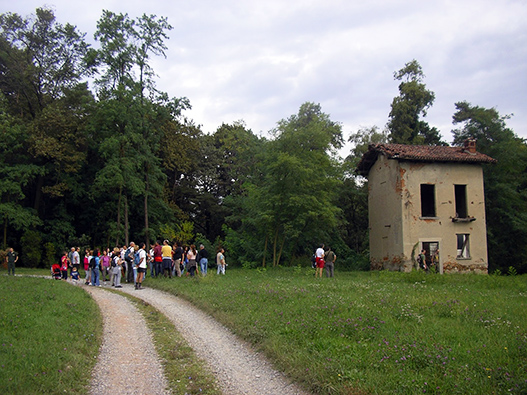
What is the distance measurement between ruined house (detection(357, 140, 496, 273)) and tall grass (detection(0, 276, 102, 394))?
843 inches

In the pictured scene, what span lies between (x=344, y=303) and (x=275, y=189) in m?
19.5

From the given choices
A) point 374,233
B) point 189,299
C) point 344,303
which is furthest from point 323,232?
point 344,303

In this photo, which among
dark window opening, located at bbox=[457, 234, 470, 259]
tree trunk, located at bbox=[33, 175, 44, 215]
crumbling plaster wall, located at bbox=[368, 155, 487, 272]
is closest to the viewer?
crumbling plaster wall, located at bbox=[368, 155, 487, 272]

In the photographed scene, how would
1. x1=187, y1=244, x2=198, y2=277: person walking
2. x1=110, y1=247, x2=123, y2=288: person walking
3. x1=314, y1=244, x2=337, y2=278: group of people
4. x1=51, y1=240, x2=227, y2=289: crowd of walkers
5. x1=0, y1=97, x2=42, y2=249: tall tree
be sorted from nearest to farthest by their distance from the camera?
x1=110, y1=247, x2=123, y2=288: person walking
x1=51, y1=240, x2=227, y2=289: crowd of walkers
x1=187, y1=244, x2=198, y2=277: person walking
x1=314, y1=244, x2=337, y2=278: group of people
x1=0, y1=97, x2=42, y2=249: tall tree

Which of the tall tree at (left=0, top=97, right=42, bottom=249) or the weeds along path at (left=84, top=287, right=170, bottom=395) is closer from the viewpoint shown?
the weeds along path at (left=84, top=287, right=170, bottom=395)

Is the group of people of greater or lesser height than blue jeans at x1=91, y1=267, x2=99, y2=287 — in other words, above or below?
above

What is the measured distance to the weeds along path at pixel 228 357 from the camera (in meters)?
6.54

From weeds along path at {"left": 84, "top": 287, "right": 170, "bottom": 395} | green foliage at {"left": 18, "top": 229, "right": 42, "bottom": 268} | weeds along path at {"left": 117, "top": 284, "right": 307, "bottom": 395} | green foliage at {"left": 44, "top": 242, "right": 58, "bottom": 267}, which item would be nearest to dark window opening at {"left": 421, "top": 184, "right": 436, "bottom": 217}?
weeds along path at {"left": 117, "top": 284, "right": 307, "bottom": 395}

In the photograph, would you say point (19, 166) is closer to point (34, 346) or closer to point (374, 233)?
point (374, 233)

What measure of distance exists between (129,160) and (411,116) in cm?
2716

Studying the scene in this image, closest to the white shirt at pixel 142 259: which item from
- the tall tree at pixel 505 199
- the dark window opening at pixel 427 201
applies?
the dark window opening at pixel 427 201

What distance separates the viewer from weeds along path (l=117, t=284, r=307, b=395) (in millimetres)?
6543

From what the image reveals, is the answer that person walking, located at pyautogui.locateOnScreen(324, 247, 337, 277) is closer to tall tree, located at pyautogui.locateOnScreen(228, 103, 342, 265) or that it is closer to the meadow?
tall tree, located at pyautogui.locateOnScreen(228, 103, 342, 265)

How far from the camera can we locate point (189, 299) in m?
14.5
